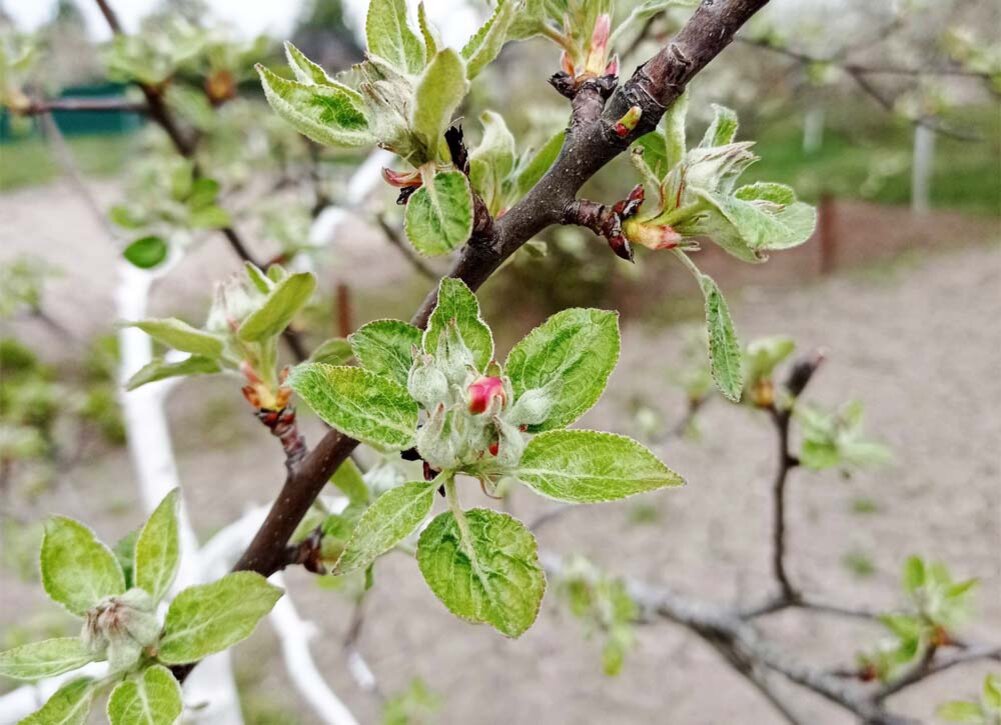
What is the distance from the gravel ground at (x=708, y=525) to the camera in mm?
2916

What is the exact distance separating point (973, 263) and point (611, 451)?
7313 millimetres

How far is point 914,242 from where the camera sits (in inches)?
281

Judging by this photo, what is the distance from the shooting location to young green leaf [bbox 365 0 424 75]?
16.4 inches

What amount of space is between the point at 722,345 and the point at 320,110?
25 centimetres

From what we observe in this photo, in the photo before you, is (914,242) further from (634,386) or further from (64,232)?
(64,232)

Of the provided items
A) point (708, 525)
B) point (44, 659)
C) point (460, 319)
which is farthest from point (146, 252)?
point (708, 525)

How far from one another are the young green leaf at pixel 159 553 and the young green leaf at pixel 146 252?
0.48 meters

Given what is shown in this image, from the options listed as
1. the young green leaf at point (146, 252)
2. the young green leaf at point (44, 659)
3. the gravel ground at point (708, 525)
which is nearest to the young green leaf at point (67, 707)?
the young green leaf at point (44, 659)

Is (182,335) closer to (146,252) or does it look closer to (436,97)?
(436,97)

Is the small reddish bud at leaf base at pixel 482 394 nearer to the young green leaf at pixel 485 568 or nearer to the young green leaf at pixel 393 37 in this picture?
the young green leaf at pixel 485 568

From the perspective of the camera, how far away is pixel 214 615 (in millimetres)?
470

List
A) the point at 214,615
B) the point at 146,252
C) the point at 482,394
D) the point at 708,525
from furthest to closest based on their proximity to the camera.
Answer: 1. the point at 708,525
2. the point at 146,252
3. the point at 214,615
4. the point at 482,394

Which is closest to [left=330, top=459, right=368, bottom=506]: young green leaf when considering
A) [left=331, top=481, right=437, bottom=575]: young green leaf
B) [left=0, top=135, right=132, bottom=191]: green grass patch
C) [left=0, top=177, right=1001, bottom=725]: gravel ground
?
[left=331, top=481, right=437, bottom=575]: young green leaf

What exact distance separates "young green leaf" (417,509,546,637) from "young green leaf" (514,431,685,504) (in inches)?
1.1
